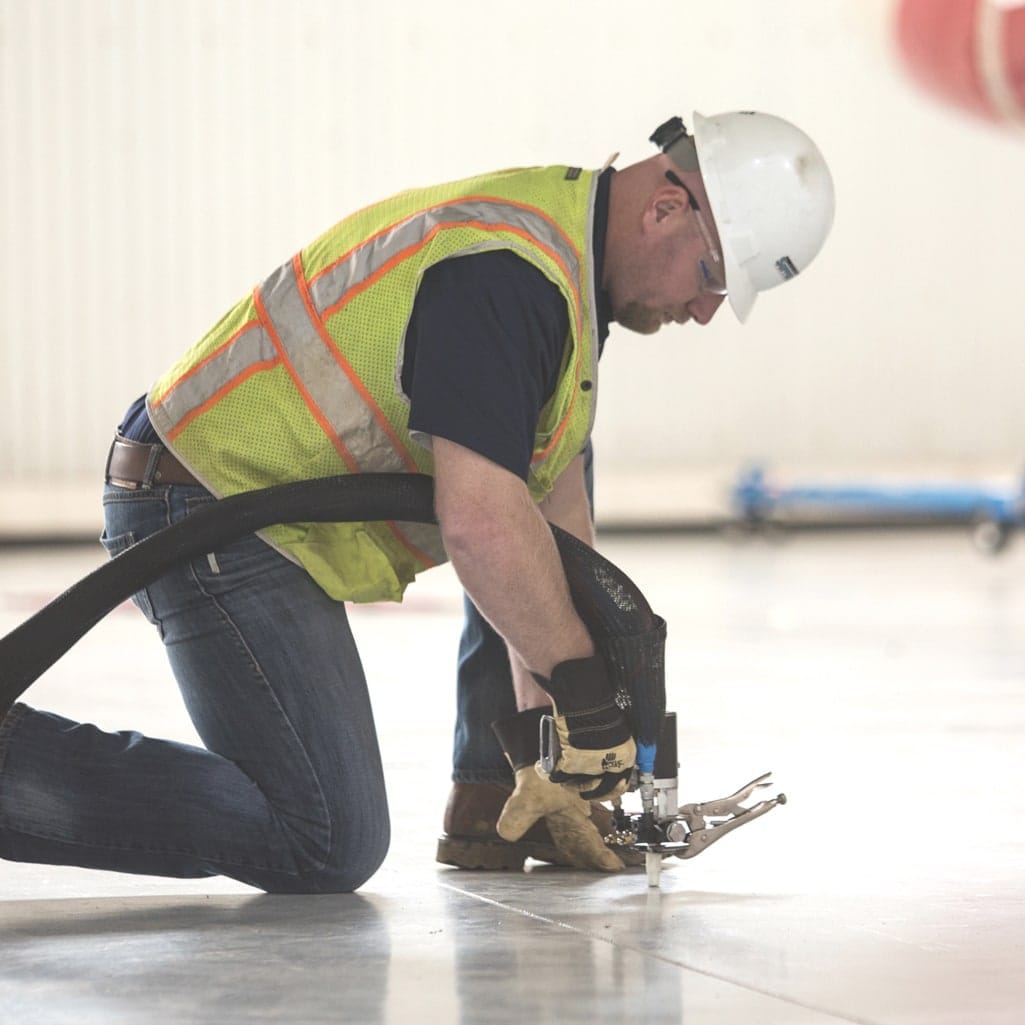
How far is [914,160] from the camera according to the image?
1072cm

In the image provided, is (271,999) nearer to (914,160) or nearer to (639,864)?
(639,864)

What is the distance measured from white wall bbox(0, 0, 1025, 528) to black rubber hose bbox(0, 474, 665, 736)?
7.36 m

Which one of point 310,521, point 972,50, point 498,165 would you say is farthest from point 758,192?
point 498,165

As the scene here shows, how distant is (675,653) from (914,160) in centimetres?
596

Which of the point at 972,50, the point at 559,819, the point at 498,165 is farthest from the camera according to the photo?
the point at 498,165

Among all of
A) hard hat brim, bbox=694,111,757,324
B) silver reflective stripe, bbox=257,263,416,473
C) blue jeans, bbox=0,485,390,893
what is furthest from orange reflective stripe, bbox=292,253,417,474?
hard hat brim, bbox=694,111,757,324

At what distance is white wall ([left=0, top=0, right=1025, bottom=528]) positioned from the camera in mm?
9688

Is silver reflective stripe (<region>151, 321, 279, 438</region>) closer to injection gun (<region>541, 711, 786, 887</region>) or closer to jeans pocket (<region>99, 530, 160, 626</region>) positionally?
jeans pocket (<region>99, 530, 160, 626</region>)

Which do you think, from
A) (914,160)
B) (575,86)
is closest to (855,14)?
(914,160)

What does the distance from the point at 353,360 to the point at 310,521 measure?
244 mm

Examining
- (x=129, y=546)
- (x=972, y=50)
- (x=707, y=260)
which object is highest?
(x=972, y=50)

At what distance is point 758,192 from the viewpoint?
2.54 meters

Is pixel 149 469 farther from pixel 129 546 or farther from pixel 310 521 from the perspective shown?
pixel 310 521

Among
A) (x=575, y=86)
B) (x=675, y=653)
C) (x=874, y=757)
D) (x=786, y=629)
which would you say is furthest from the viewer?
(x=575, y=86)
